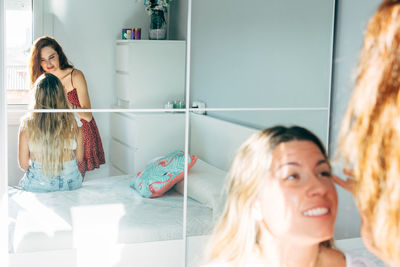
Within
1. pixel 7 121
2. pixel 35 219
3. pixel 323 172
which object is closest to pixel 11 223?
pixel 35 219

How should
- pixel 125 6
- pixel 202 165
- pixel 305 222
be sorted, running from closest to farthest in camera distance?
pixel 305 222
pixel 125 6
pixel 202 165

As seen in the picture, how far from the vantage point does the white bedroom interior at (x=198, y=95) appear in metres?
2.63

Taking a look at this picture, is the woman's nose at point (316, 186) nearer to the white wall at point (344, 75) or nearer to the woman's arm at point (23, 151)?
the woman's arm at point (23, 151)

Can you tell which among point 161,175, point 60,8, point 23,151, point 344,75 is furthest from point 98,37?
point 344,75

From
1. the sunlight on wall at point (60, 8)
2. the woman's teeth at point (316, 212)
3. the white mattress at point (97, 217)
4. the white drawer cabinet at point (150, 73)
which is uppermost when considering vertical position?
the sunlight on wall at point (60, 8)

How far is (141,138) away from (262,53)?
83cm

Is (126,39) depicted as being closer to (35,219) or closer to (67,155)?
(67,155)

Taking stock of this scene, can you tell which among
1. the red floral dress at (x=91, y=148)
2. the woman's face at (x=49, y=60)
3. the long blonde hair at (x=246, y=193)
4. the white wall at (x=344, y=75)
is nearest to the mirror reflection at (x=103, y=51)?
the woman's face at (x=49, y=60)

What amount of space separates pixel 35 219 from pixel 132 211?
47cm

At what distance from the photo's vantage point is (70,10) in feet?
8.55

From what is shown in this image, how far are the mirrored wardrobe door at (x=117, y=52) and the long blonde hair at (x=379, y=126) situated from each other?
6.66 ft

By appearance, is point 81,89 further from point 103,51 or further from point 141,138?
point 141,138

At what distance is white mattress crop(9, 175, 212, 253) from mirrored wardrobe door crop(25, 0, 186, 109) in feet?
1.46

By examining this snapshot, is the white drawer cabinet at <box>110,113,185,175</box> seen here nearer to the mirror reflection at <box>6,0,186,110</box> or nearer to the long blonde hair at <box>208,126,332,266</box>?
the mirror reflection at <box>6,0,186,110</box>
